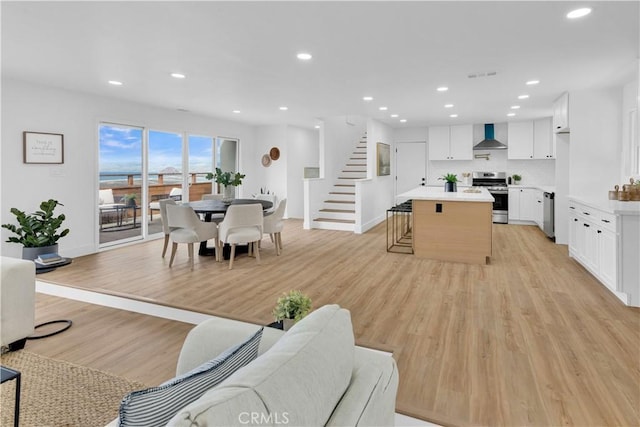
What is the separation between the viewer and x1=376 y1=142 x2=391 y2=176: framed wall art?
27.7ft

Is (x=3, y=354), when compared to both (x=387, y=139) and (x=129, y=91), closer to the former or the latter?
(x=129, y=91)

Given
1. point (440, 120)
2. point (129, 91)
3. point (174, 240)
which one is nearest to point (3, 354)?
point (174, 240)

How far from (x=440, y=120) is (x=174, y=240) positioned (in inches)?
247

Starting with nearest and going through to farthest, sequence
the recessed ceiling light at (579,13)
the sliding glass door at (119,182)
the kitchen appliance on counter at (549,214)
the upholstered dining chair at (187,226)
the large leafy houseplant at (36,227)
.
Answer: the recessed ceiling light at (579,13), the large leafy houseplant at (36,227), the upholstered dining chair at (187,226), the sliding glass door at (119,182), the kitchen appliance on counter at (549,214)

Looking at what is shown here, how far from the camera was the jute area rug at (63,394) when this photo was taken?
1.99m

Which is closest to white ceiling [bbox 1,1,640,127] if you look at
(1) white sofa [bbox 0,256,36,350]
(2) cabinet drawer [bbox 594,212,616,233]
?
(2) cabinet drawer [bbox 594,212,616,233]

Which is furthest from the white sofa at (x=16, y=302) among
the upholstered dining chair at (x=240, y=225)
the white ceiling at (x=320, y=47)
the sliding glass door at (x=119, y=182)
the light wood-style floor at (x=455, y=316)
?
the sliding glass door at (x=119, y=182)

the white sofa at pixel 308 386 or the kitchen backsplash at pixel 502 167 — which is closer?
the white sofa at pixel 308 386

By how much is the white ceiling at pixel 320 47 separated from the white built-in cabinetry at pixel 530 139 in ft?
8.96

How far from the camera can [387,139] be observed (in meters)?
9.37

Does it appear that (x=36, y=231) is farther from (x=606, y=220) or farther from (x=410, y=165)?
(x=410, y=165)

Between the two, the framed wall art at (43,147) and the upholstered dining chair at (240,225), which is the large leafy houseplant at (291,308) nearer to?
the upholstered dining chair at (240,225)

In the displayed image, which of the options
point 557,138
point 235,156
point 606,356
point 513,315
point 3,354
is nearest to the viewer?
point 606,356

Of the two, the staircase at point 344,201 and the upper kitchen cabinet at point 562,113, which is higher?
the upper kitchen cabinet at point 562,113
